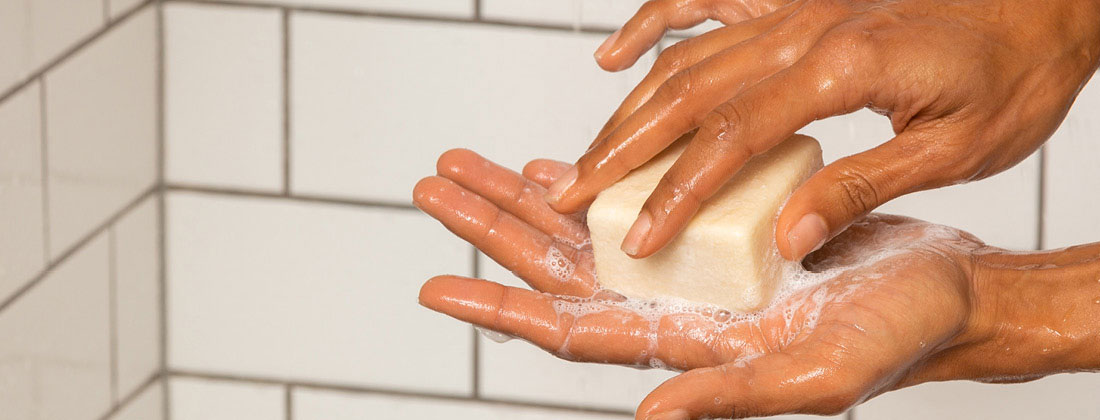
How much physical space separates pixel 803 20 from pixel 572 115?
0.36 m

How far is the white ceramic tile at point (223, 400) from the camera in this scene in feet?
4.11

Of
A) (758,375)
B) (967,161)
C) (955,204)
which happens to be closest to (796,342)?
(758,375)

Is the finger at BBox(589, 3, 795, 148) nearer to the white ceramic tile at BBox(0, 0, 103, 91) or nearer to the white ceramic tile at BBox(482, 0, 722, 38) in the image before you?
the white ceramic tile at BBox(482, 0, 722, 38)

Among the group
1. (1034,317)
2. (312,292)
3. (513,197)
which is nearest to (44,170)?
(312,292)

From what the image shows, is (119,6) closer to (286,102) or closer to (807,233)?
Result: (286,102)

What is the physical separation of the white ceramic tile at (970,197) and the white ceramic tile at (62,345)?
64cm

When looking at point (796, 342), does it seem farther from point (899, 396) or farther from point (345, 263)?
point (345, 263)

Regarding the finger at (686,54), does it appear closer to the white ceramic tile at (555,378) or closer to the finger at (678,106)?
the finger at (678,106)

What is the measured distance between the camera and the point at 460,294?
0.75 meters

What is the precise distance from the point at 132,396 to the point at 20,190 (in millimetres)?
313

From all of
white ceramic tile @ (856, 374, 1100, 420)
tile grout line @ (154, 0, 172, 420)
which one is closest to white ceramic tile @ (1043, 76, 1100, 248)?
white ceramic tile @ (856, 374, 1100, 420)

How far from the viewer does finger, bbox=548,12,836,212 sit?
75 cm

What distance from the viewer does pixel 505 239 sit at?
84 centimetres

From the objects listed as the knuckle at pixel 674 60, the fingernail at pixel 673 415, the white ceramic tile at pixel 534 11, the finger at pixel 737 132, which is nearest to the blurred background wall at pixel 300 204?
the white ceramic tile at pixel 534 11
